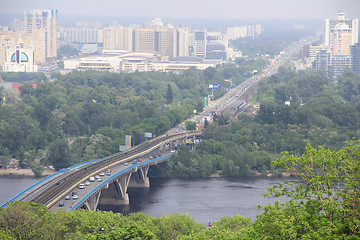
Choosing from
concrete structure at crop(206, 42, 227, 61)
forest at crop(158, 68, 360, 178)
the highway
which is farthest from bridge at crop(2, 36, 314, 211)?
concrete structure at crop(206, 42, 227, 61)

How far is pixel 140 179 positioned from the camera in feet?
106

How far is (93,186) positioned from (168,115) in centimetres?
1860

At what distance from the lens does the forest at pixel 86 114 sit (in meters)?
36.2

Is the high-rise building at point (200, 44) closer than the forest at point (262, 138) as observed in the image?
No

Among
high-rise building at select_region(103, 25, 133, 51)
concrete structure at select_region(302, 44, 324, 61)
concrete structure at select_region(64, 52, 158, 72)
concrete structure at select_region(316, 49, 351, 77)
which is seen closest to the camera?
concrete structure at select_region(316, 49, 351, 77)

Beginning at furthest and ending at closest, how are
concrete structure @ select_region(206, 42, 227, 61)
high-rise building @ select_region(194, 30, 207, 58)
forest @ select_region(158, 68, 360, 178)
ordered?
concrete structure @ select_region(206, 42, 227, 61) → high-rise building @ select_region(194, 30, 207, 58) → forest @ select_region(158, 68, 360, 178)

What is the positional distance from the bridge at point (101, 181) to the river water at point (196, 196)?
73 centimetres

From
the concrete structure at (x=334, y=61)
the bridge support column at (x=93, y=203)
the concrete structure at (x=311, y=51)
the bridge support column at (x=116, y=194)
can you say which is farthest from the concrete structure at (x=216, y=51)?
the bridge support column at (x=93, y=203)

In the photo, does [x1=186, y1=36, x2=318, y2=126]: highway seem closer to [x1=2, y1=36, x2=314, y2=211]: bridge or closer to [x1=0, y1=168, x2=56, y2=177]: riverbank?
[x1=2, y1=36, x2=314, y2=211]: bridge

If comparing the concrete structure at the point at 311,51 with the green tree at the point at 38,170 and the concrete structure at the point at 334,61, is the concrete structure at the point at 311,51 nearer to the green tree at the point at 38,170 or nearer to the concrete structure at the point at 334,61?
the concrete structure at the point at 334,61

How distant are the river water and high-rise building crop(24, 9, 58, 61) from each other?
209ft

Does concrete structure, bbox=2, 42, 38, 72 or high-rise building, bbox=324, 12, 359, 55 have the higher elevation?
high-rise building, bbox=324, 12, 359, 55

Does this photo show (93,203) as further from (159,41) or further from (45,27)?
(45,27)

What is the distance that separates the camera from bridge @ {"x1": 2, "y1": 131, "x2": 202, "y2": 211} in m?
24.0
